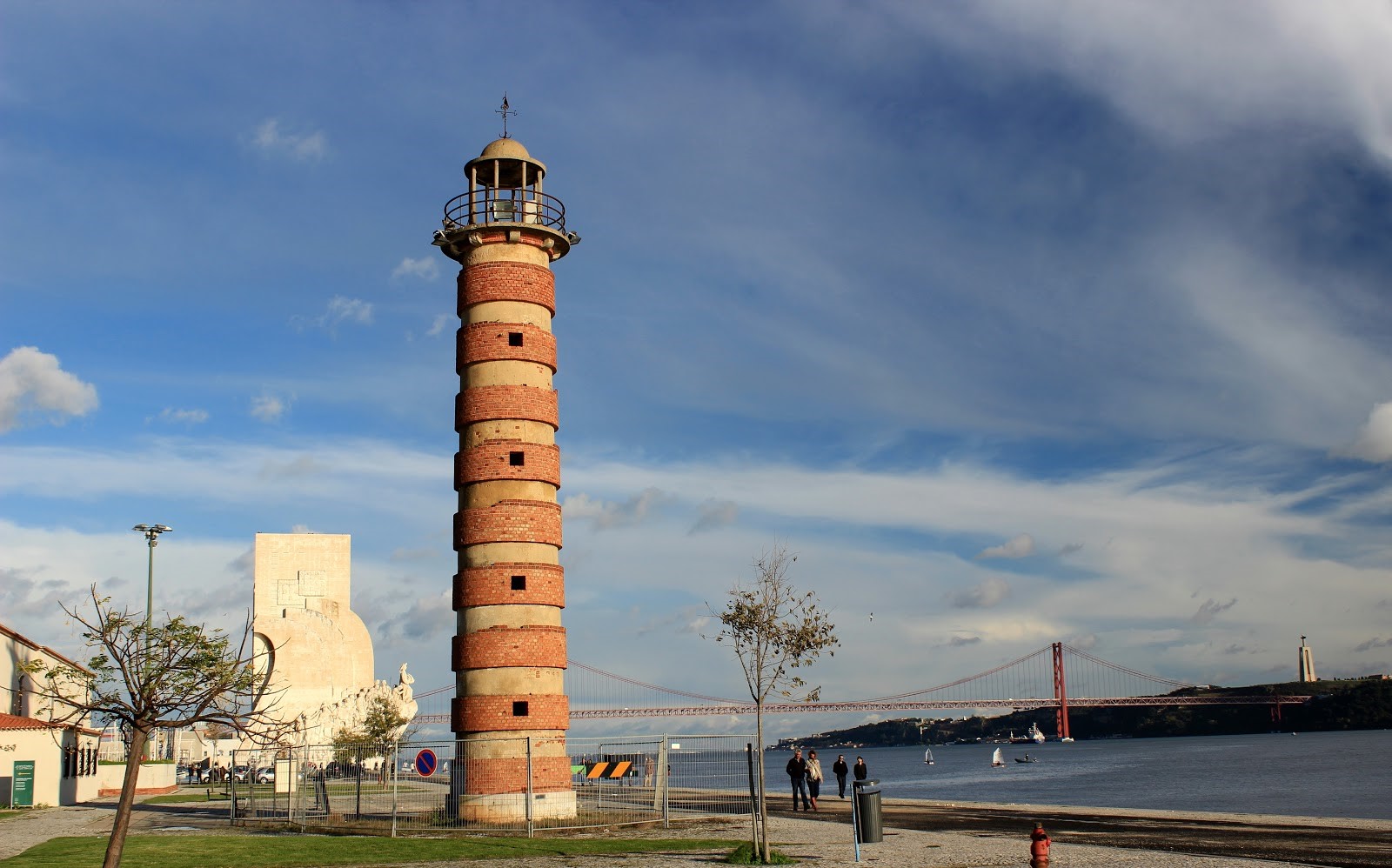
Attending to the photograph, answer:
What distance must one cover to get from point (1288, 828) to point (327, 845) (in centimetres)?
2371

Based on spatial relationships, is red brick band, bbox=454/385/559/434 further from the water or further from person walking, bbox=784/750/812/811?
the water

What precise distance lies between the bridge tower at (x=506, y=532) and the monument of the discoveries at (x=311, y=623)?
33.3m

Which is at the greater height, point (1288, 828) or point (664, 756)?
point (664, 756)

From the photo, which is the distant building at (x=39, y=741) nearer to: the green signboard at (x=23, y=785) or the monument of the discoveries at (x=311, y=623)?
the green signboard at (x=23, y=785)

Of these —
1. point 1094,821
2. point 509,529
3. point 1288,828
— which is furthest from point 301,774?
point 1288,828

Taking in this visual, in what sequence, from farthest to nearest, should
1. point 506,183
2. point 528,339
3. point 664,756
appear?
point 506,183 < point 528,339 < point 664,756

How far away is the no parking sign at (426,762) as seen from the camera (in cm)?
2895

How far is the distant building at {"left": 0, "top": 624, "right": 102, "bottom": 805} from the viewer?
42.0 m

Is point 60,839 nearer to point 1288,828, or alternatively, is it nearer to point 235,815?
point 235,815

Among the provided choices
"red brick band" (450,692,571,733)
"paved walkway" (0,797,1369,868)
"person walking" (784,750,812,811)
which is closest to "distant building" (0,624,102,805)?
"paved walkway" (0,797,1369,868)

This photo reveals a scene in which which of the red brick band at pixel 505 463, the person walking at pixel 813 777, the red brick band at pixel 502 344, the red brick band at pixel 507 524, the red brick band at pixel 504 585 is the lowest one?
the person walking at pixel 813 777

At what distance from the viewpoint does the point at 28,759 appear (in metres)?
42.9

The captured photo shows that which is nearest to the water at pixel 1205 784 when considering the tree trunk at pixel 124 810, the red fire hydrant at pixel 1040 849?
the red fire hydrant at pixel 1040 849

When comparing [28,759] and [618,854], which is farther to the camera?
[28,759]
